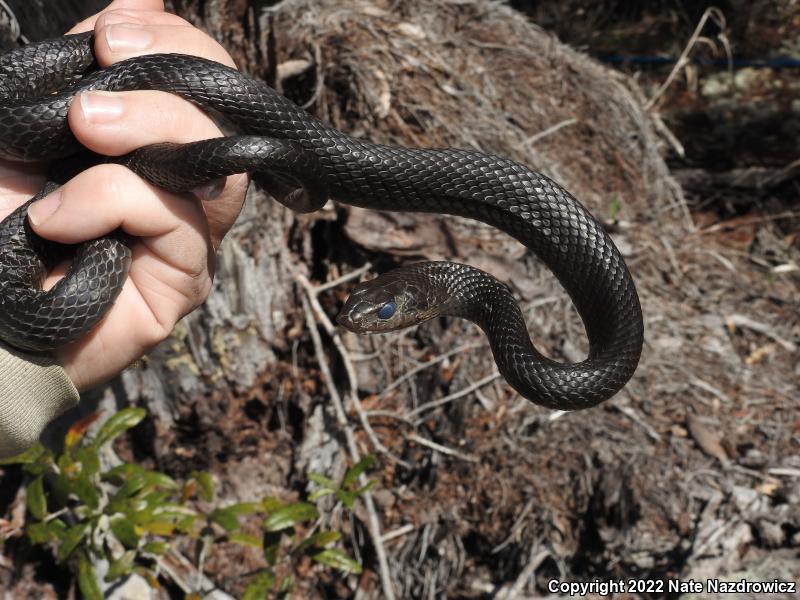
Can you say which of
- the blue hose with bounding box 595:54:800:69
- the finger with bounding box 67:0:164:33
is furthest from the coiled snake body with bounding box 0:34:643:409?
the blue hose with bounding box 595:54:800:69

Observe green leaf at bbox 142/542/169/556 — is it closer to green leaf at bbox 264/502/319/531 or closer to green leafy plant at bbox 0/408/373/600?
green leafy plant at bbox 0/408/373/600

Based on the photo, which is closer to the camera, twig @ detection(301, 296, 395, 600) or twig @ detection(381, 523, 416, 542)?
twig @ detection(301, 296, 395, 600)

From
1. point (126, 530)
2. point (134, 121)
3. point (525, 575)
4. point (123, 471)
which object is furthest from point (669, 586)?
point (134, 121)

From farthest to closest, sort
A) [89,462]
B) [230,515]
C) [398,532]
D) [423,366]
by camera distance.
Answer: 1. [423,366]
2. [398,532]
3. [230,515]
4. [89,462]

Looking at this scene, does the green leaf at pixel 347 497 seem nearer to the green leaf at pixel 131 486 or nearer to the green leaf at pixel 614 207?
the green leaf at pixel 131 486

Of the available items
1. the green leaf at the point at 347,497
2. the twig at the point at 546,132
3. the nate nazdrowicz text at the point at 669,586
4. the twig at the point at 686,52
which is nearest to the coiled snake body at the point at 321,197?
the green leaf at the point at 347,497

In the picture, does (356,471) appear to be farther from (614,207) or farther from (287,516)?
(614,207)
